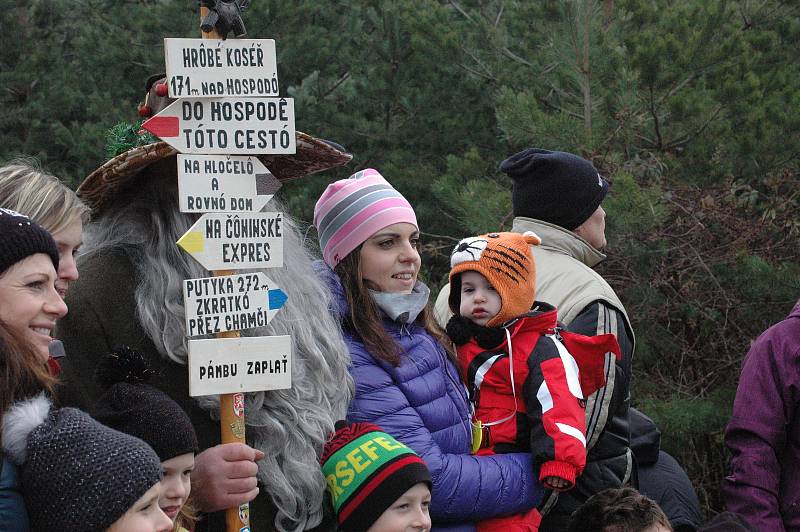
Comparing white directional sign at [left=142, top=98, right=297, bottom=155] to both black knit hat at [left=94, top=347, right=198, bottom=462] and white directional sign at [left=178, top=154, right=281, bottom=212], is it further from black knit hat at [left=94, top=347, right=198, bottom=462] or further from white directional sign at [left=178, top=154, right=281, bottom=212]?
black knit hat at [left=94, top=347, right=198, bottom=462]

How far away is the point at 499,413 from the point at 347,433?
0.64 m

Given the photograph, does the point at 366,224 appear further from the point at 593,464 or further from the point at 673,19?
the point at 673,19

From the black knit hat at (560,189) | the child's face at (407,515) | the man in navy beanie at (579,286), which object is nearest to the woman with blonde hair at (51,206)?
the child's face at (407,515)

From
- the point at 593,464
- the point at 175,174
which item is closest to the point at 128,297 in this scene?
the point at 175,174

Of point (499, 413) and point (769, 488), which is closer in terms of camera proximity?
point (499, 413)

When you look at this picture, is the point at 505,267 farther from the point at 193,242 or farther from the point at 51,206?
the point at 51,206

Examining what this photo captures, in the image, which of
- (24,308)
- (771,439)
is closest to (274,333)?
(24,308)

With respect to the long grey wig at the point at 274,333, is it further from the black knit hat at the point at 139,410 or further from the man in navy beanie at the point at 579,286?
the man in navy beanie at the point at 579,286

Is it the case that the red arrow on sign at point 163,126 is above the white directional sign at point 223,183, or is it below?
above

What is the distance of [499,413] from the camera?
327 centimetres

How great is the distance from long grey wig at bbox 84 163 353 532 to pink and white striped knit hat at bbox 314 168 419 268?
34cm

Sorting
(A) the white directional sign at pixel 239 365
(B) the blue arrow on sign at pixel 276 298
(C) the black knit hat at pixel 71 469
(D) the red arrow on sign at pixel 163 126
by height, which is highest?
(D) the red arrow on sign at pixel 163 126

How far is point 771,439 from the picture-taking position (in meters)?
3.61

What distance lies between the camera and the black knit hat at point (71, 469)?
2010mm
